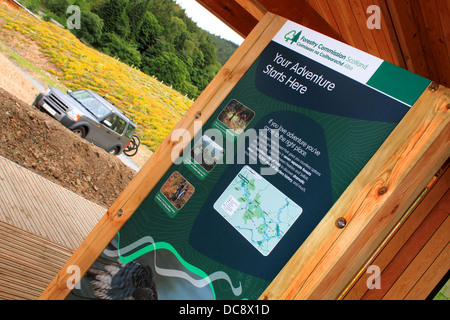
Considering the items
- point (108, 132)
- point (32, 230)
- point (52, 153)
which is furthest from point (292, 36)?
point (108, 132)

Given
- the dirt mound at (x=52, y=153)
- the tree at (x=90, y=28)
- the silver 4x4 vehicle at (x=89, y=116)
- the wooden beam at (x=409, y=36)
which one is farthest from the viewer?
the tree at (x=90, y=28)

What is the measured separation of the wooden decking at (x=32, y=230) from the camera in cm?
269

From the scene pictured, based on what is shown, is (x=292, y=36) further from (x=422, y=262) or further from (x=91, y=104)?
(x=91, y=104)

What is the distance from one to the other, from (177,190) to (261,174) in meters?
0.48

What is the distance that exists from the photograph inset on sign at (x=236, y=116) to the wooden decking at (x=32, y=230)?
5.67ft

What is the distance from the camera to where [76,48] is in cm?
3181

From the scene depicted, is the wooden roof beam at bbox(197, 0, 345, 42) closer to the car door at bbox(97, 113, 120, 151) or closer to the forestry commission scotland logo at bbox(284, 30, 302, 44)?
the forestry commission scotland logo at bbox(284, 30, 302, 44)

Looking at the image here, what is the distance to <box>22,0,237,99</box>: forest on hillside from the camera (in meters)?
49.4

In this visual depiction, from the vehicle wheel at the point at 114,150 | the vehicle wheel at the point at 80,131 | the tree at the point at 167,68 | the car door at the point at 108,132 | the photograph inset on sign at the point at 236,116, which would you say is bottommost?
the vehicle wheel at the point at 114,150

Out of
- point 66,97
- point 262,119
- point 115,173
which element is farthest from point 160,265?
point 66,97

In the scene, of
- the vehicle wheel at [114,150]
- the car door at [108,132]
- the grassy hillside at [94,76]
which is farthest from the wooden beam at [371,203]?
the grassy hillside at [94,76]

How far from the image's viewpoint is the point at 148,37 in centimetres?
6091

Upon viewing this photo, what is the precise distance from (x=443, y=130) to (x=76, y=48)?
1331 inches

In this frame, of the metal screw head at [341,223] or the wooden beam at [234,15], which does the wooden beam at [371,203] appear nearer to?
the metal screw head at [341,223]
